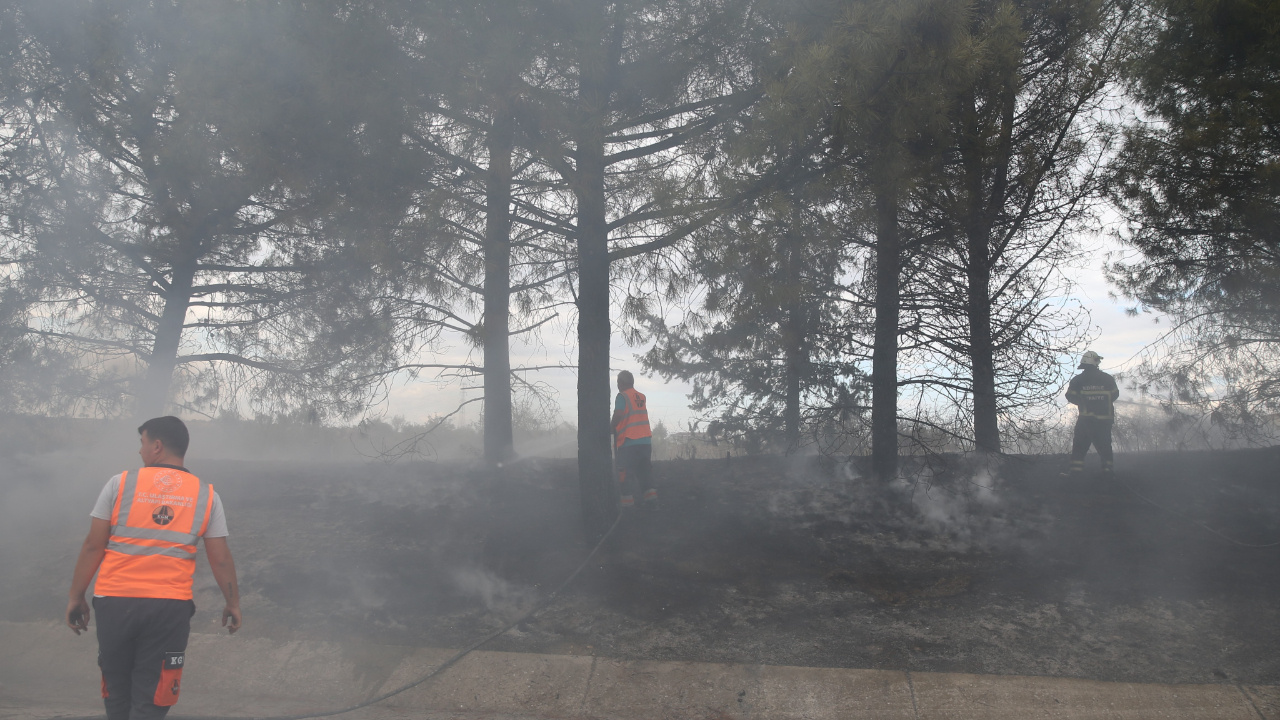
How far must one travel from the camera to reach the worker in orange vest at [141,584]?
10.3 feet

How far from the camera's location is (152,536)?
10.6 ft

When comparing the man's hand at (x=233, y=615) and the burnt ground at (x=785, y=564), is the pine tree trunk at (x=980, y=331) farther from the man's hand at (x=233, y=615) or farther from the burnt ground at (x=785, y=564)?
the man's hand at (x=233, y=615)

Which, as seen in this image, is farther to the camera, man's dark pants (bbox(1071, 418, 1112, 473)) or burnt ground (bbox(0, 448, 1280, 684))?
man's dark pants (bbox(1071, 418, 1112, 473))

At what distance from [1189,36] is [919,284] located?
10.4 feet

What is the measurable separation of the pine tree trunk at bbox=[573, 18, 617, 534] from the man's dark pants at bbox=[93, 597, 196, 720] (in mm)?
3917

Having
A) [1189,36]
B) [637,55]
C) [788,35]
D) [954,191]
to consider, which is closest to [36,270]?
[637,55]

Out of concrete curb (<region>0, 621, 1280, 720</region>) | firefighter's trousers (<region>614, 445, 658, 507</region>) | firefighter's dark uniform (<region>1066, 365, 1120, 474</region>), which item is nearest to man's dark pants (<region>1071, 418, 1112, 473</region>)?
firefighter's dark uniform (<region>1066, 365, 1120, 474</region>)

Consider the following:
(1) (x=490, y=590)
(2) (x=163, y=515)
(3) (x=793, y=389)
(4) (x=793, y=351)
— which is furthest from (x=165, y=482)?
(3) (x=793, y=389)

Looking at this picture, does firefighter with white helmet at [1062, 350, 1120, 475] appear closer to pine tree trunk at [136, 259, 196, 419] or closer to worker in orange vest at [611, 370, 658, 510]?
worker in orange vest at [611, 370, 658, 510]

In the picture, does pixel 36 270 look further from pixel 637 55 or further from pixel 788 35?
pixel 788 35

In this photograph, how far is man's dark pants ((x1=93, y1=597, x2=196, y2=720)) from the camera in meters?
3.12

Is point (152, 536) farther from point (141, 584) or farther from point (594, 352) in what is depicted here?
point (594, 352)

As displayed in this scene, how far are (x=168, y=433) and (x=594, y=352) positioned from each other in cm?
390

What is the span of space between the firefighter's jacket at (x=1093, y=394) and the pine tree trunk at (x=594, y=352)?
513 cm
